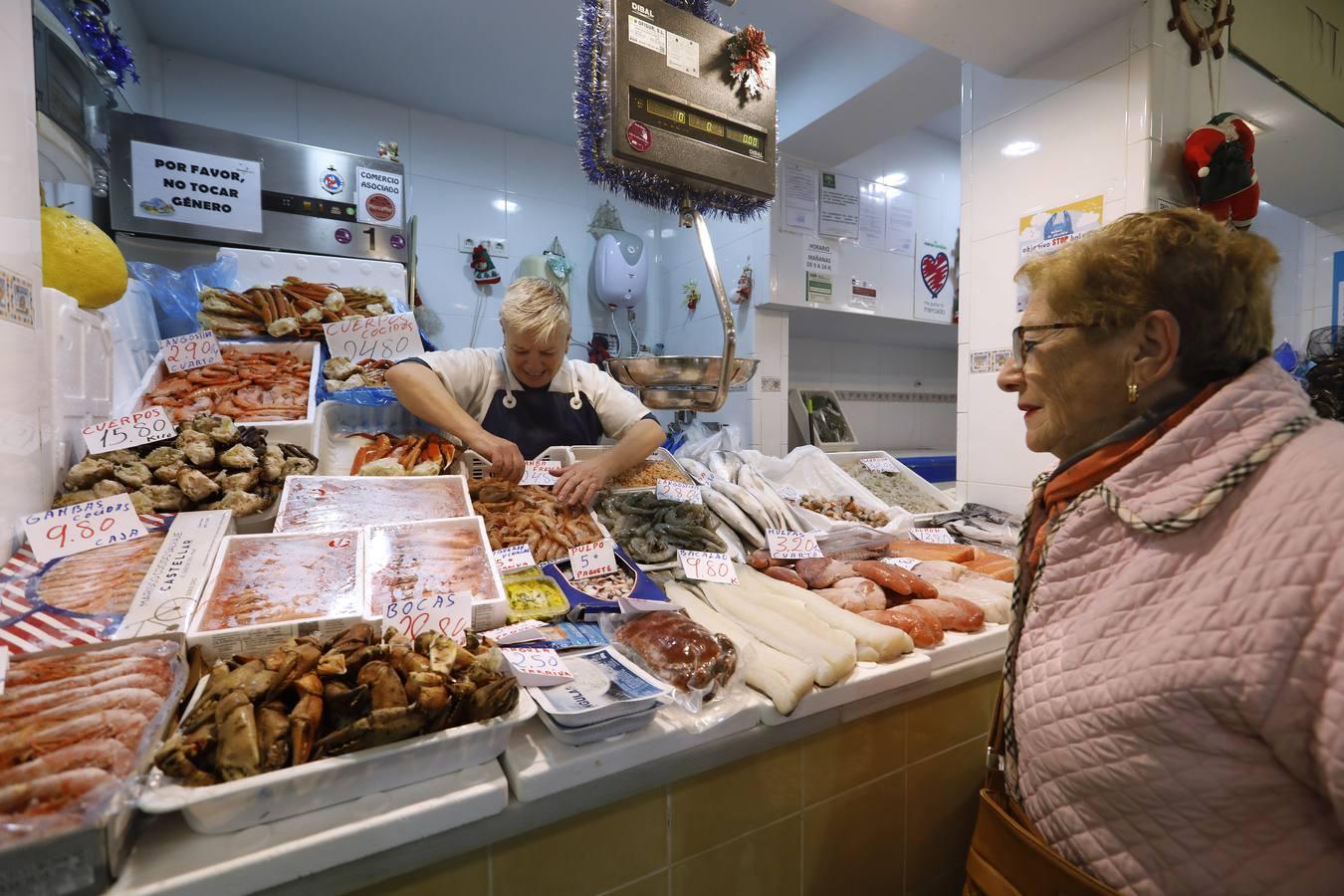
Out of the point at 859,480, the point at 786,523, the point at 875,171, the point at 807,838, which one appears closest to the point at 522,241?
the point at 875,171

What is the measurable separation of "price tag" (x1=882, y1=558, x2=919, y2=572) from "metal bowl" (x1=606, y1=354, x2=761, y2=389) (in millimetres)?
809

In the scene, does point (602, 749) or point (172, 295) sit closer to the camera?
point (602, 749)

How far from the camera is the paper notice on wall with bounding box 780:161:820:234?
4.18 meters

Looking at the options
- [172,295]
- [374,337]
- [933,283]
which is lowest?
[374,337]

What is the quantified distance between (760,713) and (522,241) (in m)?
5.08

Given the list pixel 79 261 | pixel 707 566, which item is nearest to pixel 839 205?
pixel 707 566

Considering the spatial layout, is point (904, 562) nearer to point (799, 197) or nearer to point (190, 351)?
point (190, 351)

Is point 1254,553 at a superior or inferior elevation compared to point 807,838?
superior

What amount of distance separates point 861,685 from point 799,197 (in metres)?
3.86

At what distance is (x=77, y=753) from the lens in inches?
27.7

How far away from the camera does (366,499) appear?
154 cm

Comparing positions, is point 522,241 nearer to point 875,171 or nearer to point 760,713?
point 875,171

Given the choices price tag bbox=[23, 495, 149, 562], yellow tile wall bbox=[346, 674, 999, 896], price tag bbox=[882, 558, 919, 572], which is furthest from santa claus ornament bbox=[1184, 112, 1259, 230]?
price tag bbox=[23, 495, 149, 562]

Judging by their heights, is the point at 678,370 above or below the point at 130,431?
above
